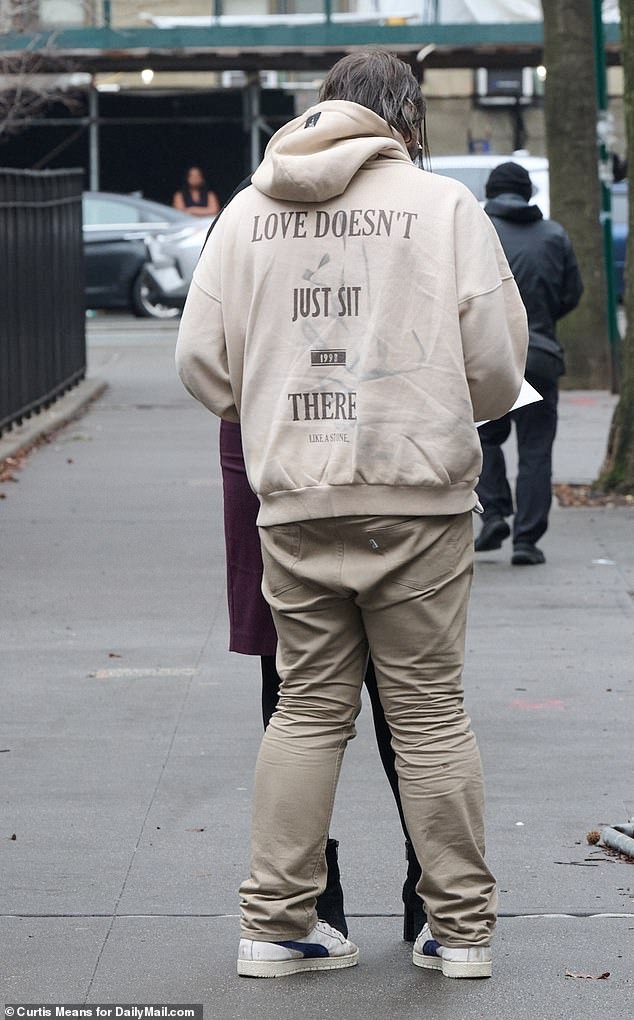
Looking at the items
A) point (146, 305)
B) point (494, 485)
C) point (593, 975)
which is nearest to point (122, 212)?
point (146, 305)

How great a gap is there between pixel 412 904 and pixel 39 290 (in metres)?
11.8

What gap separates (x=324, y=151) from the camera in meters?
3.73

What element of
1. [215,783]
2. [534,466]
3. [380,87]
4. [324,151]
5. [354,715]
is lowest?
[215,783]

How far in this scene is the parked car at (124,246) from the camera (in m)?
24.9

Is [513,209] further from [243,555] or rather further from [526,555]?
[243,555]

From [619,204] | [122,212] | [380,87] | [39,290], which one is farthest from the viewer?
[619,204]

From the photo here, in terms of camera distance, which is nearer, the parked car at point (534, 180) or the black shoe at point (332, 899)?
the black shoe at point (332, 899)

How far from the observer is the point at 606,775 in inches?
220

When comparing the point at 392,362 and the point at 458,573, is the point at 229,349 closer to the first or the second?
the point at 392,362

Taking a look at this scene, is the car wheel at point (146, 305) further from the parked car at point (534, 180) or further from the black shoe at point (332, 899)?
the black shoe at point (332, 899)

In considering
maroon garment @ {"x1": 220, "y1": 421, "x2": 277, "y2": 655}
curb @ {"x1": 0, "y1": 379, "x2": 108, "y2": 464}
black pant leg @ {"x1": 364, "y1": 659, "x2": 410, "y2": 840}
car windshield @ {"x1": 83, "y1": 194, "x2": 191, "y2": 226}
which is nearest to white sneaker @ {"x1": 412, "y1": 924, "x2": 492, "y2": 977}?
black pant leg @ {"x1": 364, "y1": 659, "x2": 410, "y2": 840}

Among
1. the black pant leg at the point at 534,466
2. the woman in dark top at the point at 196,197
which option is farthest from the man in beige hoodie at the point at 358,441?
the woman in dark top at the point at 196,197

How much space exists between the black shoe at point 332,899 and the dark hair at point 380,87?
1.54 m

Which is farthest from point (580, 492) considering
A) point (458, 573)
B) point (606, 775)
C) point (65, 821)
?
point (458, 573)
